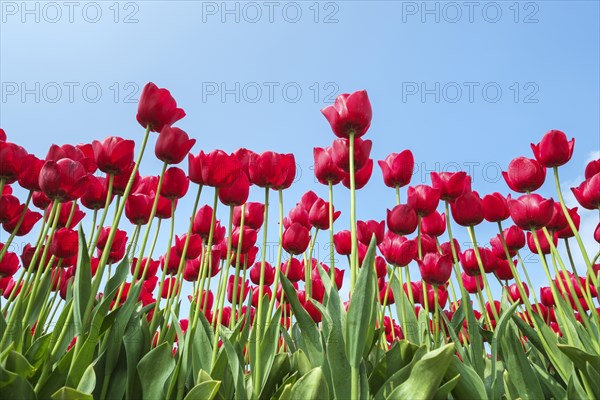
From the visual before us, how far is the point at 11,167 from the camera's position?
198 cm

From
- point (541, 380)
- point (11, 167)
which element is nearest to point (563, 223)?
point (541, 380)

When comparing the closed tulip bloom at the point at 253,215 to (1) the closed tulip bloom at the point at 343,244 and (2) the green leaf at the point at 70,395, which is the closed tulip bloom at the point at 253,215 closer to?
(1) the closed tulip bloom at the point at 343,244

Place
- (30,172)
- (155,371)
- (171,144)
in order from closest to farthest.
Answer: (155,371) < (171,144) < (30,172)

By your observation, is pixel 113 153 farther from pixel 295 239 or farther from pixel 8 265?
pixel 8 265

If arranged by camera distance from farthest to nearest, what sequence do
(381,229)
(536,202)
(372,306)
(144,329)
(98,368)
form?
(381,229) → (536,202) → (144,329) → (98,368) → (372,306)

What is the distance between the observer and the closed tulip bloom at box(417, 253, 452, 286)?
2215 mm

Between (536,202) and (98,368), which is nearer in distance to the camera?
(98,368)

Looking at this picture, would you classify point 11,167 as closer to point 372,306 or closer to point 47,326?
point 47,326

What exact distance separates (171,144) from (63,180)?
15.3 inches

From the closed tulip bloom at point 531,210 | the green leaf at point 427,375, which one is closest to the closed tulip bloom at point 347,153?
the closed tulip bloom at point 531,210

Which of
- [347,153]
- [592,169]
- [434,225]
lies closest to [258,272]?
[434,225]

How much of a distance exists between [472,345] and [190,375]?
3.17 ft

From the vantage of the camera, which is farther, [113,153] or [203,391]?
[113,153]

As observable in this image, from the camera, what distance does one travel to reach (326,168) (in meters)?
2.11
